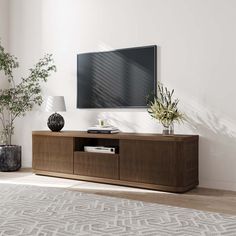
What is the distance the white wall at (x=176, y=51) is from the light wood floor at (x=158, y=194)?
1.22ft

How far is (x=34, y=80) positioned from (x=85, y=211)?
2.79 meters

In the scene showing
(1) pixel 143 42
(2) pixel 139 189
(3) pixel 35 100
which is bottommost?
(2) pixel 139 189

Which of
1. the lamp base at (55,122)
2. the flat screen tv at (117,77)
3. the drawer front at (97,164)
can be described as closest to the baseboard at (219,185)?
the drawer front at (97,164)

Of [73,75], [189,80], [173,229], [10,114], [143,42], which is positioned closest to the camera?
[173,229]

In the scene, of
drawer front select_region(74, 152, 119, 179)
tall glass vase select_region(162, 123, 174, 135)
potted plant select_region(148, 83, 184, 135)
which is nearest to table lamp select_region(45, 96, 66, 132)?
drawer front select_region(74, 152, 119, 179)

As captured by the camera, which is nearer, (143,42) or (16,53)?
(143,42)

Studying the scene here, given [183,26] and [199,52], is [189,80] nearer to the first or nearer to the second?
[199,52]

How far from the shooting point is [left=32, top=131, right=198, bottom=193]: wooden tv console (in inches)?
149

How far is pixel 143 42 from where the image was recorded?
4.51 m

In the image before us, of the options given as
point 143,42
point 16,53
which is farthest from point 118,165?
point 16,53

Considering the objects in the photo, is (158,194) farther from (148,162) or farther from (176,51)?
(176,51)

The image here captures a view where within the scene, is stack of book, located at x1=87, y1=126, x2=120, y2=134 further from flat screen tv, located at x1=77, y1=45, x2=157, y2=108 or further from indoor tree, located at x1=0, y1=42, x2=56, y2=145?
indoor tree, located at x1=0, y1=42, x2=56, y2=145

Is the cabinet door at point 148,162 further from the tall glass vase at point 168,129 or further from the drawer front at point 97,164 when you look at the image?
the tall glass vase at point 168,129

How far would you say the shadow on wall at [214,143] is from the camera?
13.0 ft
